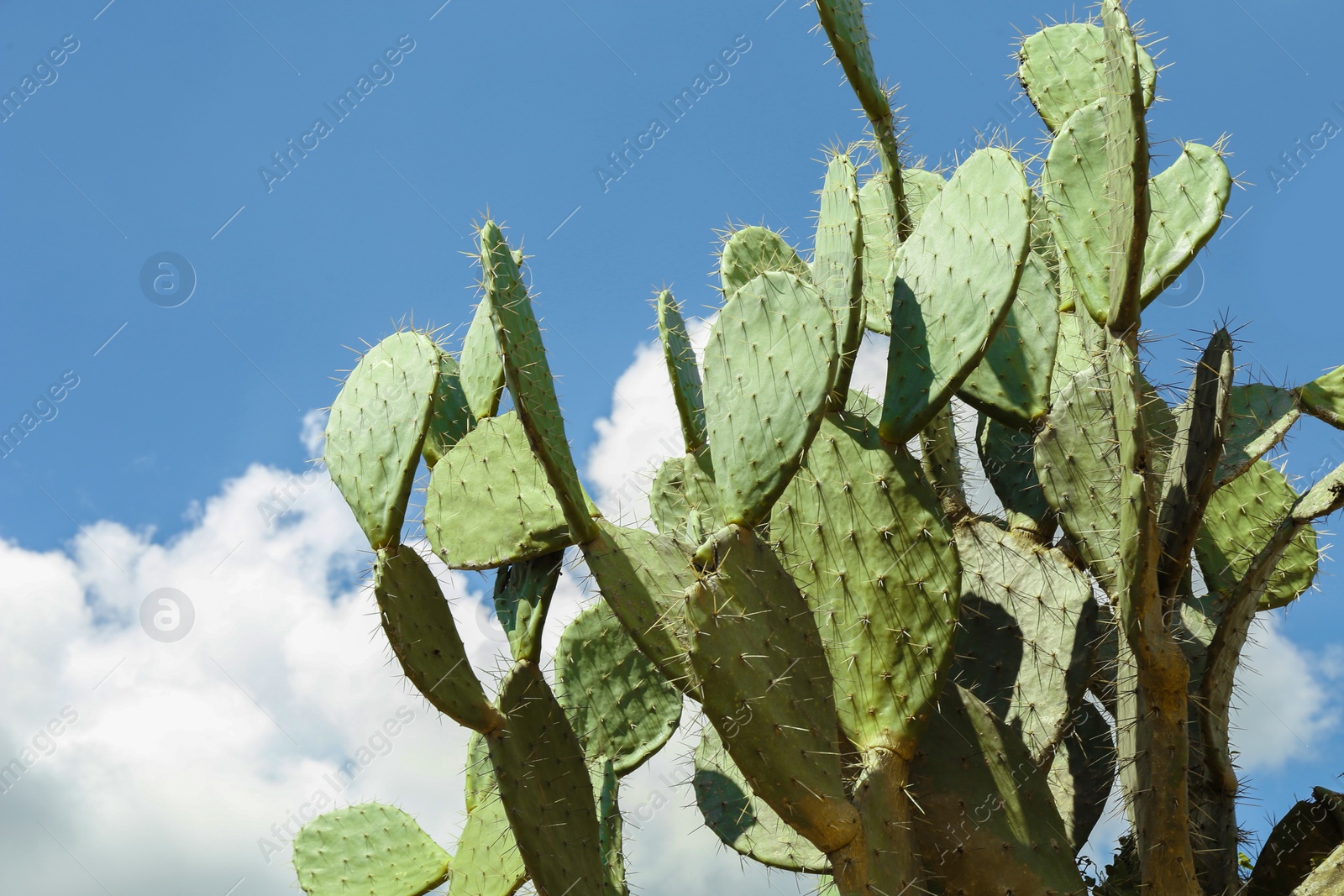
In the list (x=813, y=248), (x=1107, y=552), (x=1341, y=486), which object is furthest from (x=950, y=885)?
(x=813, y=248)

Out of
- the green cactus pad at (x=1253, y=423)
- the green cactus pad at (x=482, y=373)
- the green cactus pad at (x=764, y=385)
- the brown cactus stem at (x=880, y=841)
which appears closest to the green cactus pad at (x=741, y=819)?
the brown cactus stem at (x=880, y=841)

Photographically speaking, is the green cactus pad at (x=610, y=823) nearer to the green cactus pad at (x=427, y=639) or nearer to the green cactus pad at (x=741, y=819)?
the green cactus pad at (x=741, y=819)

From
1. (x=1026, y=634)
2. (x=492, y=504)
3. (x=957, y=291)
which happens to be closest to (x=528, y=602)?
(x=492, y=504)

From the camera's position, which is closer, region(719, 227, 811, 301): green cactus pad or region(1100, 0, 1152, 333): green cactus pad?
region(1100, 0, 1152, 333): green cactus pad

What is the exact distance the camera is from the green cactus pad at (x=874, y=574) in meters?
2.01

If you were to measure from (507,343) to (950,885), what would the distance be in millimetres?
1380

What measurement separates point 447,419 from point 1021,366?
1.66 m

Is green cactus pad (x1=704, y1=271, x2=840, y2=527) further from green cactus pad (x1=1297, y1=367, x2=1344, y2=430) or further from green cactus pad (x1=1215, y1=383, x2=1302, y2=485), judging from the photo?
green cactus pad (x1=1297, y1=367, x2=1344, y2=430)

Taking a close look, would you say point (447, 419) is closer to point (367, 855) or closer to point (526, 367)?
point (526, 367)

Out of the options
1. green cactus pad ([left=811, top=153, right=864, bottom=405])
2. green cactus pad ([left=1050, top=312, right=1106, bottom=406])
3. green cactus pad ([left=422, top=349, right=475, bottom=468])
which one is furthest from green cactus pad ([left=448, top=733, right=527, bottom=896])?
green cactus pad ([left=1050, top=312, right=1106, bottom=406])

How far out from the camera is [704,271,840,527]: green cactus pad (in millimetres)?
1919

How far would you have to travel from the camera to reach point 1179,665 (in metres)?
2.11

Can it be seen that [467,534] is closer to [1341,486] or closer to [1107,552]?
[1107,552]

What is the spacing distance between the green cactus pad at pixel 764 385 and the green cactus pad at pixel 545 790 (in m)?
0.93
